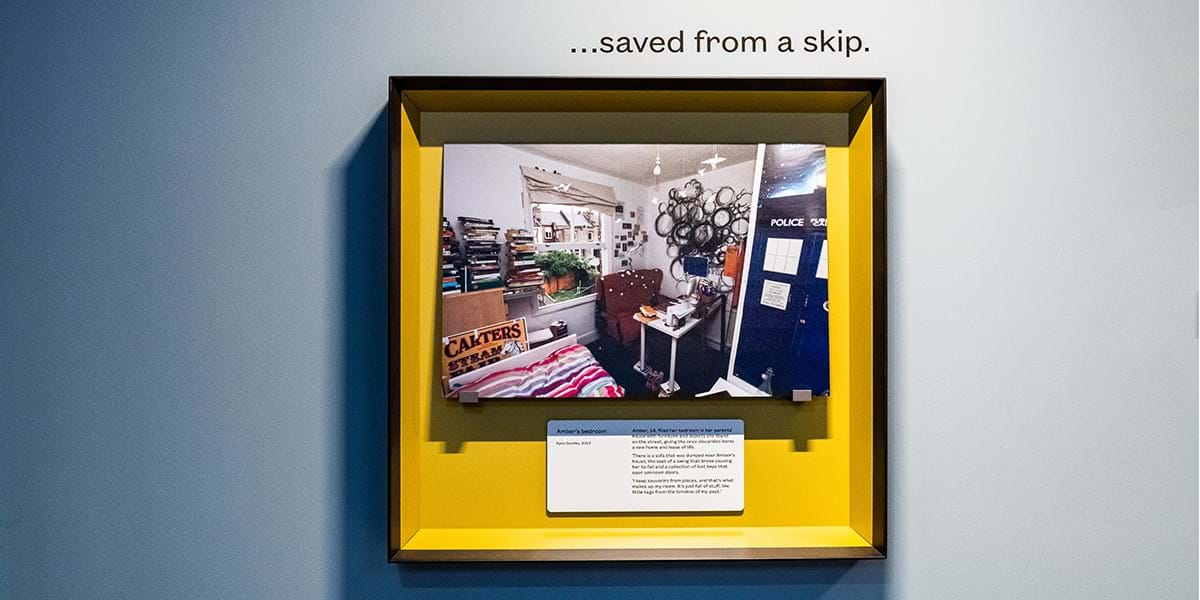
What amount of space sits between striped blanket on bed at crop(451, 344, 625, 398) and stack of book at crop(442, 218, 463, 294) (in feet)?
0.42

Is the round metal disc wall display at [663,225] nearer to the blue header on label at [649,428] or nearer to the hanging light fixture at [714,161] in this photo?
the hanging light fixture at [714,161]

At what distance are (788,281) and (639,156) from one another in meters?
0.26

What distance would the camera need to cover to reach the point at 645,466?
3.31 feet

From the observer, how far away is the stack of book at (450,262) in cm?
96

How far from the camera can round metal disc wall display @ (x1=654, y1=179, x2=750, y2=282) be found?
97 cm

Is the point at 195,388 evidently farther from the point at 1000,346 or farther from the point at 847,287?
the point at 1000,346

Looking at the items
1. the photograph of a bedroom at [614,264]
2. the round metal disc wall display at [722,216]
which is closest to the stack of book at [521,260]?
the photograph of a bedroom at [614,264]

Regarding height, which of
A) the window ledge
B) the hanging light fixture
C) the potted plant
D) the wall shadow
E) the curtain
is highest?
the hanging light fixture

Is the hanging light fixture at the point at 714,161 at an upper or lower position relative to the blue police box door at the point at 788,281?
upper

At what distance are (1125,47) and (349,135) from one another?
42.9 inches

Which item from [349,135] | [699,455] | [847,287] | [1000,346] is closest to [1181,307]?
[1000,346]

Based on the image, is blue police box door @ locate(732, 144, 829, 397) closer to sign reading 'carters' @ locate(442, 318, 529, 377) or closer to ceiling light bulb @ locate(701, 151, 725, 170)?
ceiling light bulb @ locate(701, 151, 725, 170)

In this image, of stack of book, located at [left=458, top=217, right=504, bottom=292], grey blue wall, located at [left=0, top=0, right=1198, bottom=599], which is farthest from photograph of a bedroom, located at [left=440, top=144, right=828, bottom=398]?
grey blue wall, located at [left=0, top=0, right=1198, bottom=599]

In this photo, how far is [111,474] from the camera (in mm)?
1004
